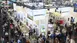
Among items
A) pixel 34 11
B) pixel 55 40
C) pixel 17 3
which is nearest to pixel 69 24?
pixel 55 40

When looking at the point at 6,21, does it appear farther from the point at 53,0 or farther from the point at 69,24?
the point at 69,24

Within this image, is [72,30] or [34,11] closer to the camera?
[34,11]

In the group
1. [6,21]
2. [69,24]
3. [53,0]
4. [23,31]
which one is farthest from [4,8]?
[69,24]

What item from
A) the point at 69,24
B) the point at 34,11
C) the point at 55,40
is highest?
the point at 34,11

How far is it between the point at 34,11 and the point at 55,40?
0.36 metres

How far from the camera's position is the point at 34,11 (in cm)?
183

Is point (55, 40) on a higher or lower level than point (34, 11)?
lower

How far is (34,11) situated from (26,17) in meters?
0.11

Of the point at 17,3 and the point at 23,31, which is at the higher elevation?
the point at 17,3

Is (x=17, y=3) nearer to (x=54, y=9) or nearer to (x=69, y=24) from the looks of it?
(x=54, y=9)

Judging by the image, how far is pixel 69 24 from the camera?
192 cm

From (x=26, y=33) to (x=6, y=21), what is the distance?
23cm

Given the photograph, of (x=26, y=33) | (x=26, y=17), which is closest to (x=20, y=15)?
(x=26, y=17)

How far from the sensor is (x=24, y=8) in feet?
6.13
